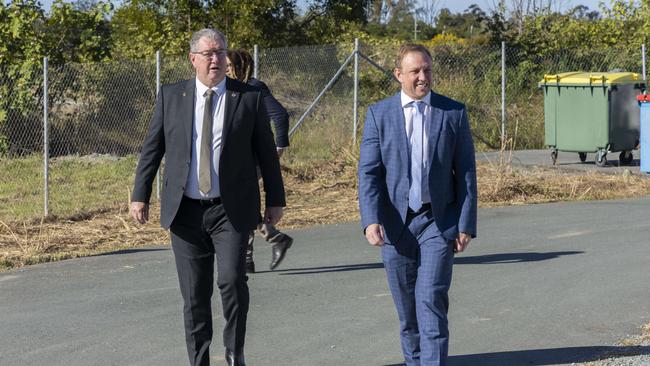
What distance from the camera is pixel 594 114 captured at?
703 inches

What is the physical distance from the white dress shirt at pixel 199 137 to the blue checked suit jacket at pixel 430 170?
2.51 ft

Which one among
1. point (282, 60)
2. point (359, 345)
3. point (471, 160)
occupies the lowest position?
point (359, 345)

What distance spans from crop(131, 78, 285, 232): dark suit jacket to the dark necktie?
62 mm

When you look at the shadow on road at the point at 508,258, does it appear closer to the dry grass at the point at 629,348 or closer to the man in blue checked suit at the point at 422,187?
the dry grass at the point at 629,348

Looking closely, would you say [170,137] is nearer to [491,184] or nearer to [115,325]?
[115,325]

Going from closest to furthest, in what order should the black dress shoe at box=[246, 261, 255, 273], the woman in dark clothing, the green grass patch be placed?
the woman in dark clothing
the black dress shoe at box=[246, 261, 255, 273]
the green grass patch

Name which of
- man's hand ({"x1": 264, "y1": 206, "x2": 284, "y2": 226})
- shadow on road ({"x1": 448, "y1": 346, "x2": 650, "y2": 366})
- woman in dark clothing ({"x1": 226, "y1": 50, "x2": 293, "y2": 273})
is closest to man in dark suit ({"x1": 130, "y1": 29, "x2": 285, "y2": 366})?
man's hand ({"x1": 264, "y1": 206, "x2": 284, "y2": 226})

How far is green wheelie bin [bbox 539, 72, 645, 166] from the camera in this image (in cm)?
1767

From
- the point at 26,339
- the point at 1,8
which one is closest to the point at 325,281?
the point at 26,339

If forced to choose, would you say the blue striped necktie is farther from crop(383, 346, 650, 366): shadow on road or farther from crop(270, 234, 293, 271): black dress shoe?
crop(270, 234, 293, 271): black dress shoe

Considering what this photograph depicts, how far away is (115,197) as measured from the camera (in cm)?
1456

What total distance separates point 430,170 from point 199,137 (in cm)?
121

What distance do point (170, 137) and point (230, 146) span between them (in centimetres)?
32

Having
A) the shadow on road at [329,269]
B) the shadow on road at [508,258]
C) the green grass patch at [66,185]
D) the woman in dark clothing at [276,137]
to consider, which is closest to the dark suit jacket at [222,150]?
the woman in dark clothing at [276,137]
